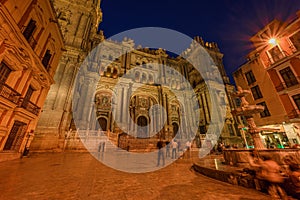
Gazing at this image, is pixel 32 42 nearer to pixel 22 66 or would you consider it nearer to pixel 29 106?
pixel 22 66

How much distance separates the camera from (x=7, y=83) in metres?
7.25

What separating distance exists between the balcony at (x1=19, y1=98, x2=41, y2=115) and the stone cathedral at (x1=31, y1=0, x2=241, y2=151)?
412 centimetres

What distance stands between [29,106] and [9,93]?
2.10 metres

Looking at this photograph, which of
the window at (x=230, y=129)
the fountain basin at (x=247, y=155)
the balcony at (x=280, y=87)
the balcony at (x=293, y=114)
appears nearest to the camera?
the fountain basin at (x=247, y=155)

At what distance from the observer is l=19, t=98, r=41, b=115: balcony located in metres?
8.21

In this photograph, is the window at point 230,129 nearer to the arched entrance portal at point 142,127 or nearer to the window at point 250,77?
the window at point 250,77

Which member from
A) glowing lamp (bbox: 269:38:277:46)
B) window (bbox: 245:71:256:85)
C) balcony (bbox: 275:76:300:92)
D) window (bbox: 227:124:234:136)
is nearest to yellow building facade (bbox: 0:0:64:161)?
balcony (bbox: 275:76:300:92)

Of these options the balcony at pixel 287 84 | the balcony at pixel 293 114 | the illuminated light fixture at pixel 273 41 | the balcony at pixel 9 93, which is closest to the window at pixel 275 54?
the illuminated light fixture at pixel 273 41

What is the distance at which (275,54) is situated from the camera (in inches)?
554

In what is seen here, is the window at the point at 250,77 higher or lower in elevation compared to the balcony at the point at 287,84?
higher

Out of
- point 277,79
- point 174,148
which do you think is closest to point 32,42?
point 174,148

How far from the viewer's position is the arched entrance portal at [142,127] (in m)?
22.6

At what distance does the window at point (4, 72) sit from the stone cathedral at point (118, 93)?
7282 millimetres

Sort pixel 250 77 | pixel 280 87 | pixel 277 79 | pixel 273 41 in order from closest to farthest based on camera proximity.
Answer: pixel 280 87
pixel 277 79
pixel 273 41
pixel 250 77
